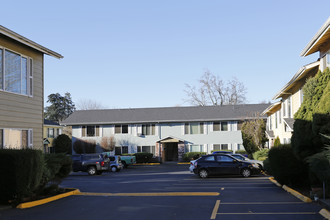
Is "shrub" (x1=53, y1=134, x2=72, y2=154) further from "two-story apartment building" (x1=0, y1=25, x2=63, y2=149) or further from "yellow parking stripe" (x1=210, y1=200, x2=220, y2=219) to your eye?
"yellow parking stripe" (x1=210, y1=200, x2=220, y2=219)

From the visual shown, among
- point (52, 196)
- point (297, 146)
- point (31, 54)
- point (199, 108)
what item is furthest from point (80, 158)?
point (199, 108)

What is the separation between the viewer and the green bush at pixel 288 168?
15641mm

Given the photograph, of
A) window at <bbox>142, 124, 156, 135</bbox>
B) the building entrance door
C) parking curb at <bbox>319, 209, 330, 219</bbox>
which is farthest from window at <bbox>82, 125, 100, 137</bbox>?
parking curb at <bbox>319, 209, 330, 219</bbox>

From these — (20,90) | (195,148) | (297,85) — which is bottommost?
(195,148)

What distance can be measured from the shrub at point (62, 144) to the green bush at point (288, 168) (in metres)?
37.9

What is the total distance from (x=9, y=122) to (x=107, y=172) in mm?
18565

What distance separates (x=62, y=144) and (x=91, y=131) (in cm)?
507

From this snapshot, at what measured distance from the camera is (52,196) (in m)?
13.8

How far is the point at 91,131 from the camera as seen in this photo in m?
48.0

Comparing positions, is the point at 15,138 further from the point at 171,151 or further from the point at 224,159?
the point at 171,151

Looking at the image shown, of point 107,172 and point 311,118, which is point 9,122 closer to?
point 311,118

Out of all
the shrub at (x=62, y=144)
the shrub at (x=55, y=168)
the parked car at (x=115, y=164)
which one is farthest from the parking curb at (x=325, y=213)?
the shrub at (x=62, y=144)

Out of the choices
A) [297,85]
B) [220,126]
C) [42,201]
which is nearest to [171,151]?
[220,126]

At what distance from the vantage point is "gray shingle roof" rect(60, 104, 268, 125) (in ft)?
153
